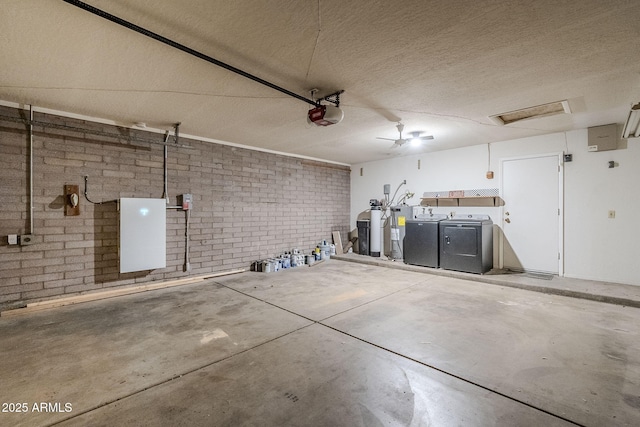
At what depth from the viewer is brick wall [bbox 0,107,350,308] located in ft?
12.2

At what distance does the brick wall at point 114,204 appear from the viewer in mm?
3727

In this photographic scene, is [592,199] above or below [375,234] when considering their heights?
above

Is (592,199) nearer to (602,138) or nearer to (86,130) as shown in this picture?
(602,138)

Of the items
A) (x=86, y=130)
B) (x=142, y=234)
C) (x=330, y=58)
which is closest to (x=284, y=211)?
(x=142, y=234)

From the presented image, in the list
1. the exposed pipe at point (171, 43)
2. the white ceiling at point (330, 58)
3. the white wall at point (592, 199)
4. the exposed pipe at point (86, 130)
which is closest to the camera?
the exposed pipe at point (171, 43)

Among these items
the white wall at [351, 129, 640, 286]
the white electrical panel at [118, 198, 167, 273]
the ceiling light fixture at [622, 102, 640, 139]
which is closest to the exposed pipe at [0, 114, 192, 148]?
the white electrical panel at [118, 198, 167, 273]

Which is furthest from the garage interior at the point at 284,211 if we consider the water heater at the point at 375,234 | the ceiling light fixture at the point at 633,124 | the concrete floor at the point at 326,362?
the water heater at the point at 375,234

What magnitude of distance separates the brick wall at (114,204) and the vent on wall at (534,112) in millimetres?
4401

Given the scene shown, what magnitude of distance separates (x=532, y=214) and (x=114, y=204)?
24.4 feet

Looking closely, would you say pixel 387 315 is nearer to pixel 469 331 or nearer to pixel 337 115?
pixel 469 331

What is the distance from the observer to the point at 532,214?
17.5ft

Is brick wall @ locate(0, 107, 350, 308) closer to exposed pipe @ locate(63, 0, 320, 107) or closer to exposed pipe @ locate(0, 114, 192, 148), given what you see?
exposed pipe @ locate(0, 114, 192, 148)

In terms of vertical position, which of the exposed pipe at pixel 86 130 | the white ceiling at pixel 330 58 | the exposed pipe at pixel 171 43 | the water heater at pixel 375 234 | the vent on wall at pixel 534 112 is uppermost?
the vent on wall at pixel 534 112

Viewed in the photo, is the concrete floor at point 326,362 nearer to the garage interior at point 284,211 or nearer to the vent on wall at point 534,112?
the garage interior at point 284,211
